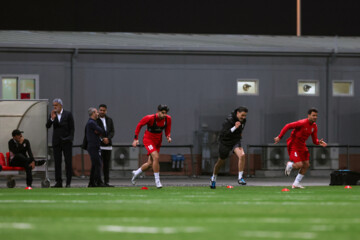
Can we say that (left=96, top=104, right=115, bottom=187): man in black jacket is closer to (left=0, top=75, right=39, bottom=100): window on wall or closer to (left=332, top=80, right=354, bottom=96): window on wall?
(left=0, top=75, right=39, bottom=100): window on wall

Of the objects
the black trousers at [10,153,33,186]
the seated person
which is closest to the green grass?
the black trousers at [10,153,33,186]

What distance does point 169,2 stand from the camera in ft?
120

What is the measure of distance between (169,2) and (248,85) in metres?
8.69

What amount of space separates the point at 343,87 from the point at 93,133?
12463 millimetres

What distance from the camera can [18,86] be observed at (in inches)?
1088

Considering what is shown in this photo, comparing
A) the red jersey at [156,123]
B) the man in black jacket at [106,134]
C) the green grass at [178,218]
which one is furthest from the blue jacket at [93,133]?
the green grass at [178,218]

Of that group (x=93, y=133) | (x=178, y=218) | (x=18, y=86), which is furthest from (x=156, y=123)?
(x=18, y=86)

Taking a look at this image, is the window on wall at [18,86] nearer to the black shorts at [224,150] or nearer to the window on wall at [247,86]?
the window on wall at [247,86]

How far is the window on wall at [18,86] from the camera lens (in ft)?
90.5

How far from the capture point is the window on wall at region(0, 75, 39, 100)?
2758 centimetres

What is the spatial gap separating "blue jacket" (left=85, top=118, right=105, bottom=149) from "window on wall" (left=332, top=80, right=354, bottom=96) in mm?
11955

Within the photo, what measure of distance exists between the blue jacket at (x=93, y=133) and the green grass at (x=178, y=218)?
6412 millimetres

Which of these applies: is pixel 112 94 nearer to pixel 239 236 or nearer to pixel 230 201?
pixel 230 201

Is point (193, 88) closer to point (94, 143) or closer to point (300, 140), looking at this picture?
point (94, 143)
